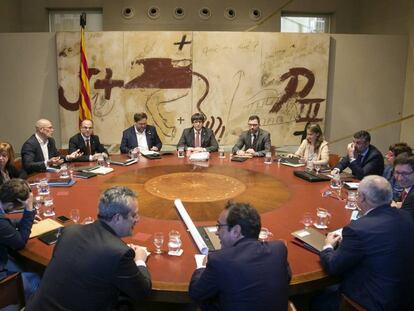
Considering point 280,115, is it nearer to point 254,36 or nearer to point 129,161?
point 254,36

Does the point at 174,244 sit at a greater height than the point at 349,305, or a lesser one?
greater

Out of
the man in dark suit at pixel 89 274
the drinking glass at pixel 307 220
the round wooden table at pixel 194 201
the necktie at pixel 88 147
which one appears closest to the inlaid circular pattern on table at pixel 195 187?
the round wooden table at pixel 194 201

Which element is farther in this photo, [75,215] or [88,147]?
[88,147]

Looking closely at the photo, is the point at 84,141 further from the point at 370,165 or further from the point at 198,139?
the point at 370,165

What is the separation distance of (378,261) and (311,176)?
6.19 feet

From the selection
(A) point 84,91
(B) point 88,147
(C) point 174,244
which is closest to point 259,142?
(B) point 88,147

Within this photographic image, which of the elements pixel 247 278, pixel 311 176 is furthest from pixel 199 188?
pixel 247 278

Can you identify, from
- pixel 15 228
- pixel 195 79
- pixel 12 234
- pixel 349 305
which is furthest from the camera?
pixel 195 79

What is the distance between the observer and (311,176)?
12.4 ft

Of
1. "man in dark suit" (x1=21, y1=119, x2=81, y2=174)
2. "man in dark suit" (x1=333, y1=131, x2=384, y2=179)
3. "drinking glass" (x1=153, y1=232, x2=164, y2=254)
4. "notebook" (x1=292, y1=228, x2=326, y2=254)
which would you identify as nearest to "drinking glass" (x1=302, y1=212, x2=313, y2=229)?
"notebook" (x1=292, y1=228, x2=326, y2=254)

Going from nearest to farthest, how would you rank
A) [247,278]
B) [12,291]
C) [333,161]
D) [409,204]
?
1. [247,278]
2. [12,291]
3. [409,204]
4. [333,161]

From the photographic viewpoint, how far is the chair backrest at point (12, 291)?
6.49 ft

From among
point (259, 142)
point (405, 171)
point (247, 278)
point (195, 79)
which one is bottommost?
point (247, 278)

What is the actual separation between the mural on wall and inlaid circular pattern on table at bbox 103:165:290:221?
2346 millimetres
